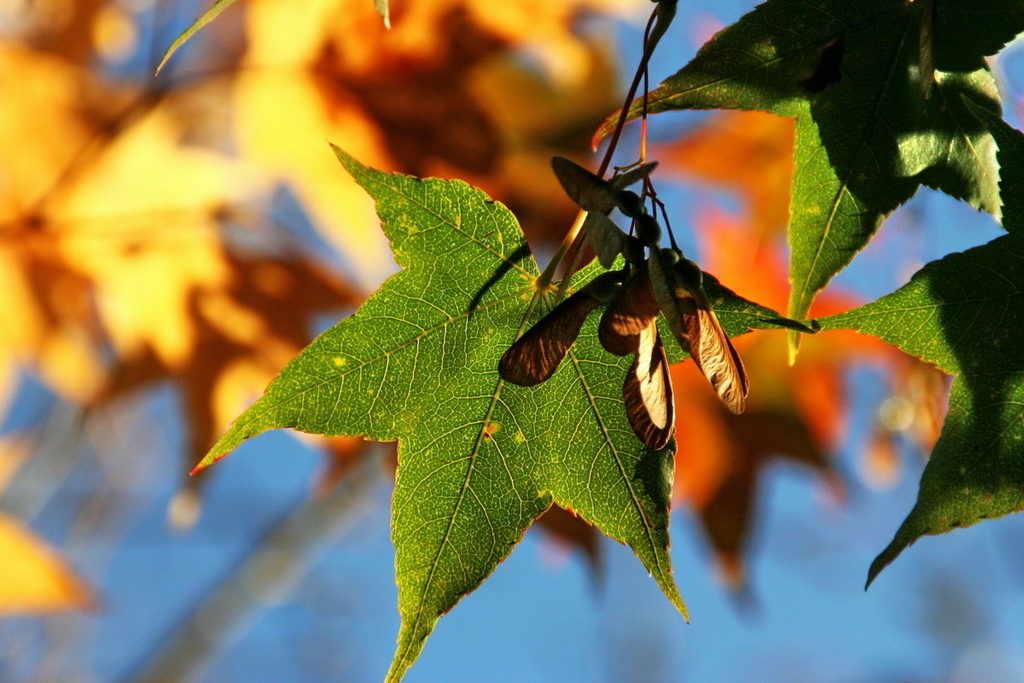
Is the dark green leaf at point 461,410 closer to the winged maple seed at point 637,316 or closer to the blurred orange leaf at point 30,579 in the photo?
the winged maple seed at point 637,316

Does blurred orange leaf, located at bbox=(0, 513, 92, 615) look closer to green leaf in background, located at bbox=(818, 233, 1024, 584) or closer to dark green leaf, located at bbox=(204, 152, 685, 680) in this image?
dark green leaf, located at bbox=(204, 152, 685, 680)

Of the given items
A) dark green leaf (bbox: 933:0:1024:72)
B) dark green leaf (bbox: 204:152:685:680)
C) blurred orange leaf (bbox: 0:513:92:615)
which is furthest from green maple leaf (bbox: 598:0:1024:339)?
blurred orange leaf (bbox: 0:513:92:615)

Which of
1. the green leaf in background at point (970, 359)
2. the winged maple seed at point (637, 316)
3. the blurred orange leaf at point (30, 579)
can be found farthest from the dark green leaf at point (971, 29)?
the blurred orange leaf at point (30, 579)

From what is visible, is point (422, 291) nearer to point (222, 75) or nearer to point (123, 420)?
point (222, 75)

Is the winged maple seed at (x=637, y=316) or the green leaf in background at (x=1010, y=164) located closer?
the winged maple seed at (x=637, y=316)

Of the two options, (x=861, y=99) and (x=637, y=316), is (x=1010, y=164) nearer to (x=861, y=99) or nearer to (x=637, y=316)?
(x=861, y=99)
